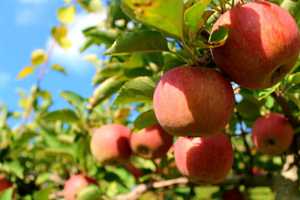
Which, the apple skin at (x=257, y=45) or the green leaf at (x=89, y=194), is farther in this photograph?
the green leaf at (x=89, y=194)

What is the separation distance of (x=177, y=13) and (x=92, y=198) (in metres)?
1.28

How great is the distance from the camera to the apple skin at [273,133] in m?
1.91

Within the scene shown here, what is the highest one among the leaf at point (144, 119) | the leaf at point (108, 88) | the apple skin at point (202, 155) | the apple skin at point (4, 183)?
the leaf at point (108, 88)

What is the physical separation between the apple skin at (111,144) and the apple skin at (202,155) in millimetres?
775

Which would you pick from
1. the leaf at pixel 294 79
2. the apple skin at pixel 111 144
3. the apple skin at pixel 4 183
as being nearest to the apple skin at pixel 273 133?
the leaf at pixel 294 79

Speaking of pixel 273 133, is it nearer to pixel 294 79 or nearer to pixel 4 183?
pixel 294 79

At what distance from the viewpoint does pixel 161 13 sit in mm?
1020

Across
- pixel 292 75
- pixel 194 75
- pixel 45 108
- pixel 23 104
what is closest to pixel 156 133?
pixel 292 75

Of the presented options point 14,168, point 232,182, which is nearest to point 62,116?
point 14,168

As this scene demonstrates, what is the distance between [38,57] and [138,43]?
6.71ft

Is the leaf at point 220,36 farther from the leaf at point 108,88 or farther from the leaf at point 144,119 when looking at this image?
the leaf at point 108,88

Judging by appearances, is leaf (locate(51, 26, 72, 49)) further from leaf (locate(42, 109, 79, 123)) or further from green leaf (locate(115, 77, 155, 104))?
green leaf (locate(115, 77, 155, 104))

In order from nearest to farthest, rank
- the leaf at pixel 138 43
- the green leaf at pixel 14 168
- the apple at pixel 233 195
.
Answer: the leaf at pixel 138 43
the apple at pixel 233 195
the green leaf at pixel 14 168

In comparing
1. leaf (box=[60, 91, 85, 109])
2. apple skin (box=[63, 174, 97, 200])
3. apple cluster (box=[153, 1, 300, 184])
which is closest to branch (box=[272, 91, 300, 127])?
apple cluster (box=[153, 1, 300, 184])
